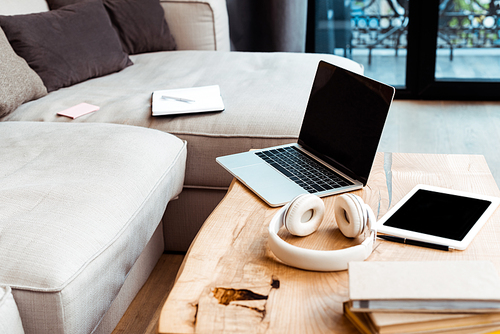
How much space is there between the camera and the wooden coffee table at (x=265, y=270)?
65cm

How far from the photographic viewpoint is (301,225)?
2.70ft

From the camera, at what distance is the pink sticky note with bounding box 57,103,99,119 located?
1.57 metres

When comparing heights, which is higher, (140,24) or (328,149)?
(140,24)

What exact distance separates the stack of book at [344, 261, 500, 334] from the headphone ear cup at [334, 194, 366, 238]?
0.18 m

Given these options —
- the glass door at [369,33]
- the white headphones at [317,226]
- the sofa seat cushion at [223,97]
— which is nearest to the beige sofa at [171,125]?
the sofa seat cushion at [223,97]

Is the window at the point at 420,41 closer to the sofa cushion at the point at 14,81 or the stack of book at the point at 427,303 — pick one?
the sofa cushion at the point at 14,81

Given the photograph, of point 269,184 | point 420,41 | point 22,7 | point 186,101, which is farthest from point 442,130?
point 22,7

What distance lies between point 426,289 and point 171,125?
1.04 metres

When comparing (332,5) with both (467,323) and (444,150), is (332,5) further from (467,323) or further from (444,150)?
(467,323)

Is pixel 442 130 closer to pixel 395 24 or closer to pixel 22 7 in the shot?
pixel 395 24

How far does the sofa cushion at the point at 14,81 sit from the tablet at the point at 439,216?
1257mm

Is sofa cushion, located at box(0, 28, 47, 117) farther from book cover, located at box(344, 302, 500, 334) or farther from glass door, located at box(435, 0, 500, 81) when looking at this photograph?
glass door, located at box(435, 0, 500, 81)

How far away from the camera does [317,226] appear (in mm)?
849

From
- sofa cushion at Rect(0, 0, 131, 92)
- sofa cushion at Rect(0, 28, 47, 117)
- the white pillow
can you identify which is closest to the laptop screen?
the white pillow
